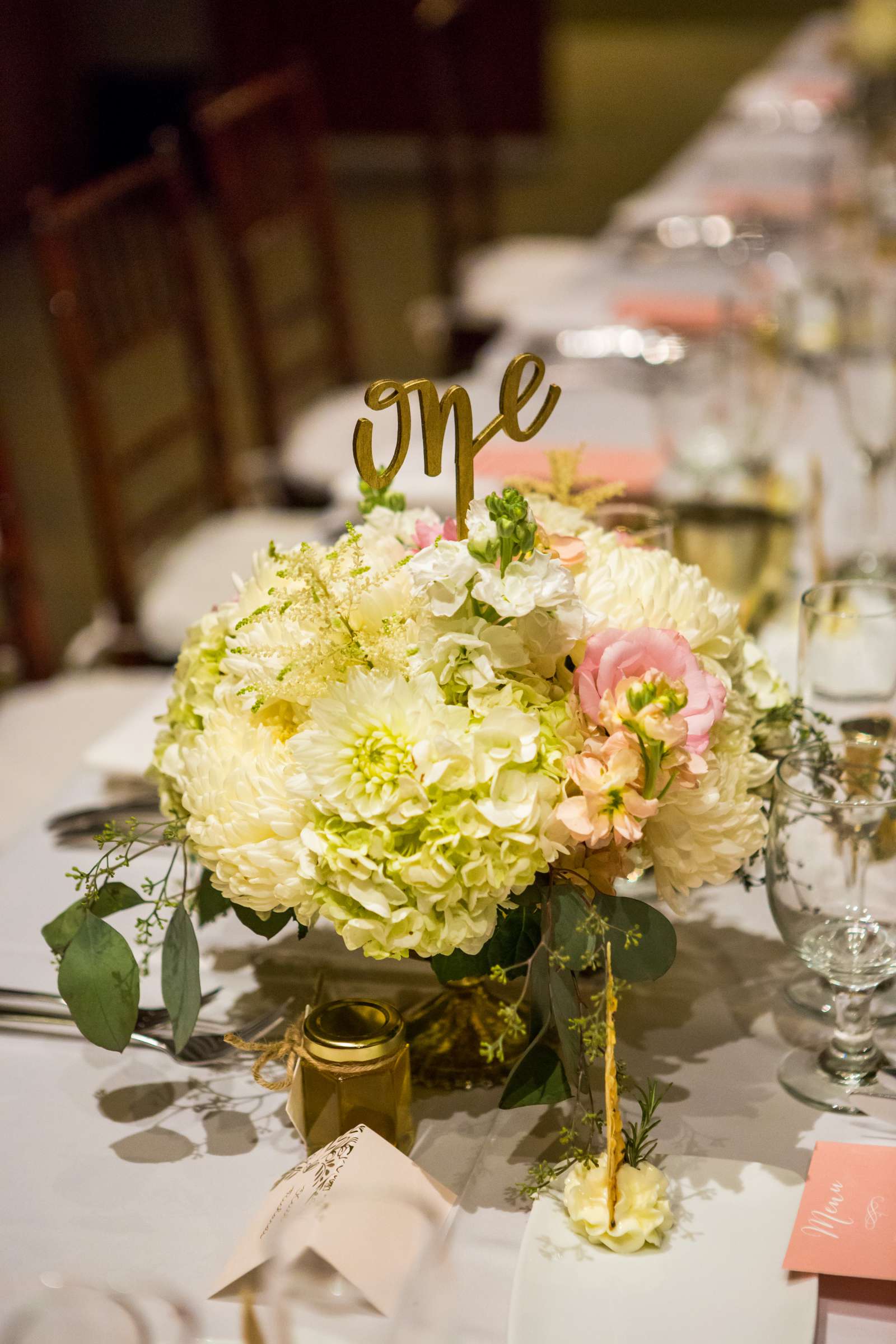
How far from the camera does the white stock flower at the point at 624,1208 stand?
2.85 ft

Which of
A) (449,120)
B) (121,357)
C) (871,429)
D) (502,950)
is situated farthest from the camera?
(449,120)

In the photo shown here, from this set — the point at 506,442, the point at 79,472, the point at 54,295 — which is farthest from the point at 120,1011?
the point at 79,472

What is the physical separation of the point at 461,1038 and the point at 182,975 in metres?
0.21

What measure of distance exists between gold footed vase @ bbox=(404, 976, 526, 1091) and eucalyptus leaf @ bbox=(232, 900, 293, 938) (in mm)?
131

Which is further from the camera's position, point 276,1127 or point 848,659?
point 848,659

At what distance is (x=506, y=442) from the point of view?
7.06ft

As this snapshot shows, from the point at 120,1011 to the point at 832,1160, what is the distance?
0.46 meters

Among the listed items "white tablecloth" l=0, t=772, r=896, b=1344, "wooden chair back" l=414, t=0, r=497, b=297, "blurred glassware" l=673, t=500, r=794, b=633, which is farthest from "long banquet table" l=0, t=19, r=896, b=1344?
"wooden chair back" l=414, t=0, r=497, b=297

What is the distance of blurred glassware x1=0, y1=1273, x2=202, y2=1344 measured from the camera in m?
0.63

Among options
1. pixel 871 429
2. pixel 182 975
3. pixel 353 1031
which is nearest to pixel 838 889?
pixel 353 1031

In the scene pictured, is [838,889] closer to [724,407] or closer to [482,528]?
[482,528]

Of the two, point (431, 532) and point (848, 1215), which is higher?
point (431, 532)

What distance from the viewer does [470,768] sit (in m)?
0.85

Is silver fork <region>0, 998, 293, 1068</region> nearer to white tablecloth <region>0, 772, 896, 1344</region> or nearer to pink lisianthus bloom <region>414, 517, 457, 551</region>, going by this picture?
white tablecloth <region>0, 772, 896, 1344</region>
